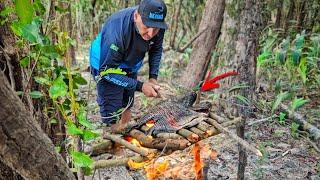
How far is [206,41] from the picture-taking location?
16.2ft

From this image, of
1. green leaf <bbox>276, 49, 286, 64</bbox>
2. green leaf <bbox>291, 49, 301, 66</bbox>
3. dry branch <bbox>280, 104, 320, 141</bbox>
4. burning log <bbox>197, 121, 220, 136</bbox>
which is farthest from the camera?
green leaf <bbox>276, 49, 286, 64</bbox>

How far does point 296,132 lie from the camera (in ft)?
14.1

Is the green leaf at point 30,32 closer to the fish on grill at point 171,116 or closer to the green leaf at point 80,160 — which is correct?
the green leaf at point 80,160

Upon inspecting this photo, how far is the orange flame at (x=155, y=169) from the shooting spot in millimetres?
2989

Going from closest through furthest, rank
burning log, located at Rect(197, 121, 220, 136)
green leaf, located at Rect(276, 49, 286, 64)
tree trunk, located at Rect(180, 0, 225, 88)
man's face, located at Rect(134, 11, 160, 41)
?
burning log, located at Rect(197, 121, 220, 136), man's face, located at Rect(134, 11, 160, 41), tree trunk, located at Rect(180, 0, 225, 88), green leaf, located at Rect(276, 49, 286, 64)

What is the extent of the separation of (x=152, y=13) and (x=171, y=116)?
0.88 meters

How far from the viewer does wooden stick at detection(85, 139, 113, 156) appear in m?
2.11

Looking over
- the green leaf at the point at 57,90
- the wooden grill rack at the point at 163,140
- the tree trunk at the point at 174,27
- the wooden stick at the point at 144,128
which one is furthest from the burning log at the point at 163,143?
the tree trunk at the point at 174,27

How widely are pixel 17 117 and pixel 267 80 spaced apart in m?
5.16

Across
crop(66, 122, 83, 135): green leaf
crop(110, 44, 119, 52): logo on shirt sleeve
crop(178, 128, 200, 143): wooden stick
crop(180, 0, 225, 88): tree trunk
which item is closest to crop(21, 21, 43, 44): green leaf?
crop(66, 122, 83, 135): green leaf

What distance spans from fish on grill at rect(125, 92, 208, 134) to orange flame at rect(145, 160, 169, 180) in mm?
614

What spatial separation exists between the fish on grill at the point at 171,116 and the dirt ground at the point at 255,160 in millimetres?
433

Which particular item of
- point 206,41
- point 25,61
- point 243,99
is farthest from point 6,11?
point 206,41

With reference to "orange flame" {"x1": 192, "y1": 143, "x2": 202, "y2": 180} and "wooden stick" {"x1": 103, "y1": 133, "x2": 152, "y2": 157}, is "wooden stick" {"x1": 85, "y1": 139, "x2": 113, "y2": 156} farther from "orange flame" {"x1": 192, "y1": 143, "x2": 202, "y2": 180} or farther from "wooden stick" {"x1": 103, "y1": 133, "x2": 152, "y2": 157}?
"orange flame" {"x1": 192, "y1": 143, "x2": 202, "y2": 180}
